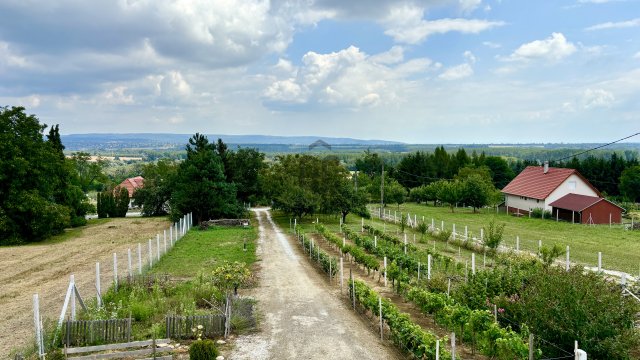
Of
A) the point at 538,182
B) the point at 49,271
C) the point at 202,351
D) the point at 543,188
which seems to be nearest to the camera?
the point at 202,351

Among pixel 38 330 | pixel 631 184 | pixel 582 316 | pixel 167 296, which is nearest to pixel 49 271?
pixel 167 296

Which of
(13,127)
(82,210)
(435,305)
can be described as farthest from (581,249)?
(82,210)

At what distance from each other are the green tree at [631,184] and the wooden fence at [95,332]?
69499 mm

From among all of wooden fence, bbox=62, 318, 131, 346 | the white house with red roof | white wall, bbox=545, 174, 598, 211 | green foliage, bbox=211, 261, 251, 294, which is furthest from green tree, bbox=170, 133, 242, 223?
white wall, bbox=545, 174, 598, 211

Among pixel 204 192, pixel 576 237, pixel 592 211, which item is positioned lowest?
pixel 576 237

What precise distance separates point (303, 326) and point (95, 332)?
20.0 feet

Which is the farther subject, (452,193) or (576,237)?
(452,193)

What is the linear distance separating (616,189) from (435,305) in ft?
235

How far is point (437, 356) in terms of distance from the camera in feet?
34.6

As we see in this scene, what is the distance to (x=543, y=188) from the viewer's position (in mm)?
53938

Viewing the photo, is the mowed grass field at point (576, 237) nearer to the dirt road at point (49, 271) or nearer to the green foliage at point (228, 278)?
the green foliage at point (228, 278)

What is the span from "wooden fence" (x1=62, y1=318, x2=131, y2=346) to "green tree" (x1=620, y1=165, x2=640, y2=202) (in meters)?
69.5

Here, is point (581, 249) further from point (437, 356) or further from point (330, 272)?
point (437, 356)

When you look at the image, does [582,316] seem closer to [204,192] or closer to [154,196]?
[204,192]
